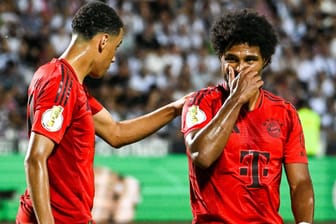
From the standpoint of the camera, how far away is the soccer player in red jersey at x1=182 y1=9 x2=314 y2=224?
159 inches

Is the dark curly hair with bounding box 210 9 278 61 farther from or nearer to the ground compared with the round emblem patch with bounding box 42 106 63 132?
farther from the ground

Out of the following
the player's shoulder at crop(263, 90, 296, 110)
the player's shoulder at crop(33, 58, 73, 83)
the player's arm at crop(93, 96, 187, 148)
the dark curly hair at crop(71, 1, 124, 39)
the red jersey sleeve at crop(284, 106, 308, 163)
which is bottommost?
the red jersey sleeve at crop(284, 106, 308, 163)

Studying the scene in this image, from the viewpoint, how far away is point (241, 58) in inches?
166

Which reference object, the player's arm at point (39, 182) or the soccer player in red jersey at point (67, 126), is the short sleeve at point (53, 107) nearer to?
the soccer player in red jersey at point (67, 126)

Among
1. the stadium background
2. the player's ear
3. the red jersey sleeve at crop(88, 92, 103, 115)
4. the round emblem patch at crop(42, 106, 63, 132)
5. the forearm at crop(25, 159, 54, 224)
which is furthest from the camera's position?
the stadium background

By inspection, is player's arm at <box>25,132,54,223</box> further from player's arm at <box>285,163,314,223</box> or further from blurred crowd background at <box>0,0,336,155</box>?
blurred crowd background at <box>0,0,336,155</box>

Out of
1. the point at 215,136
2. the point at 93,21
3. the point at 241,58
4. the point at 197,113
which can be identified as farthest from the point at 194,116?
the point at 93,21

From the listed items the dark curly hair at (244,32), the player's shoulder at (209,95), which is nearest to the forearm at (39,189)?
the player's shoulder at (209,95)

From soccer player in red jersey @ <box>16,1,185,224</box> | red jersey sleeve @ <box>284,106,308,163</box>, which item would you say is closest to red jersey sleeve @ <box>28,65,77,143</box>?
soccer player in red jersey @ <box>16,1,185,224</box>

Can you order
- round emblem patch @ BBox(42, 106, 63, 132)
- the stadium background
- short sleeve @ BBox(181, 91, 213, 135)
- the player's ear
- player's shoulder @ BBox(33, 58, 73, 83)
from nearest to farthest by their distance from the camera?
round emblem patch @ BBox(42, 106, 63, 132) → player's shoulder @ BBox(33, 58, 73, 83) → short sleeve @ BBox(181, 91, 213, 135) → the player's ear → the stadium background

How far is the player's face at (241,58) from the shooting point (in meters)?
4.23

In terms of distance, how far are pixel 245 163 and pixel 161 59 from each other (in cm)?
907

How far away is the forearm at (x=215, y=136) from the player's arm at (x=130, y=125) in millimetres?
1031

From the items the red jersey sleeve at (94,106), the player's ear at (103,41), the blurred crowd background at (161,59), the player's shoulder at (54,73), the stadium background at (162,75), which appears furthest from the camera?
the blurred crowd background at (161,59)
